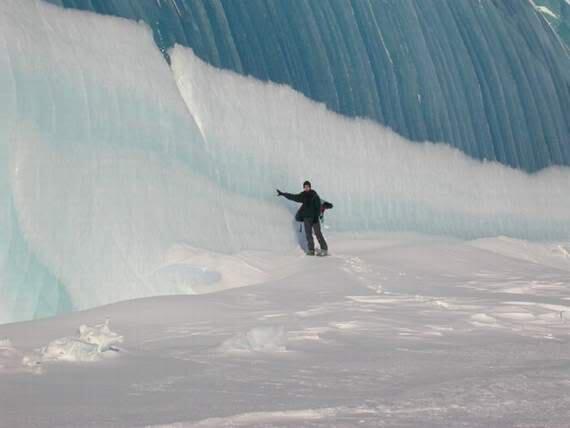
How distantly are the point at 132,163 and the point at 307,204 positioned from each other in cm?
284

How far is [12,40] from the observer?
325 inches

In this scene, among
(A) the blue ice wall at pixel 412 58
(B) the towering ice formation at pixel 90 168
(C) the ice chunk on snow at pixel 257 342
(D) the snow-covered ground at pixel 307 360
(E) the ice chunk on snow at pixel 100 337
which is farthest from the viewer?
(A) the blue ice wall at pixel 412 58

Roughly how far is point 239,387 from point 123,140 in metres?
4.83

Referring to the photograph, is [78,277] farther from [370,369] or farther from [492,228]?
[492,228]

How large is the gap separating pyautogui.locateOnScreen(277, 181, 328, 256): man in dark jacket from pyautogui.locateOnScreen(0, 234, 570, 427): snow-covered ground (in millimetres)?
1464

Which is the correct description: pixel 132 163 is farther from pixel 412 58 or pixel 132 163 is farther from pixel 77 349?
pixel 412 58

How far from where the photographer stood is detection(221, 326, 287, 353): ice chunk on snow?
585 centimetres

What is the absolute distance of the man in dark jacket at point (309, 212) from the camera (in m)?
11.4

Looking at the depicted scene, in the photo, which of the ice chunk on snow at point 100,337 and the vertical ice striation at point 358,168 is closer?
the ice chunk on snow at point 100,337

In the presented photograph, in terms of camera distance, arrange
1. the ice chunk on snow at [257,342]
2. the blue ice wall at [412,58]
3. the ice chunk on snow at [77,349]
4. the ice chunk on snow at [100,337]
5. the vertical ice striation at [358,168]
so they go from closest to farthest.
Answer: the ice chunk on snow at [77,349]
the ice chunk on snow at [100,337]
the ice chunk on snow at [257,342]
the vertical ice striation at [358,168]
the blue ice wall at [412,58]

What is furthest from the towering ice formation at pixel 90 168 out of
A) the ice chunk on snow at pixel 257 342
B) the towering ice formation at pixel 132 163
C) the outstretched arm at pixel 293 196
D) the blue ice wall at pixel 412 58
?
the ice chunk on snow at pixel 257 342

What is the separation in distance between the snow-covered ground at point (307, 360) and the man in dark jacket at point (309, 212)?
146 cm

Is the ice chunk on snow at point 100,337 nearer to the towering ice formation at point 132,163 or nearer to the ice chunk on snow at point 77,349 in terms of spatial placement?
the ice chunk on snow at point 77,349

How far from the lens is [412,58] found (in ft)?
51.5
